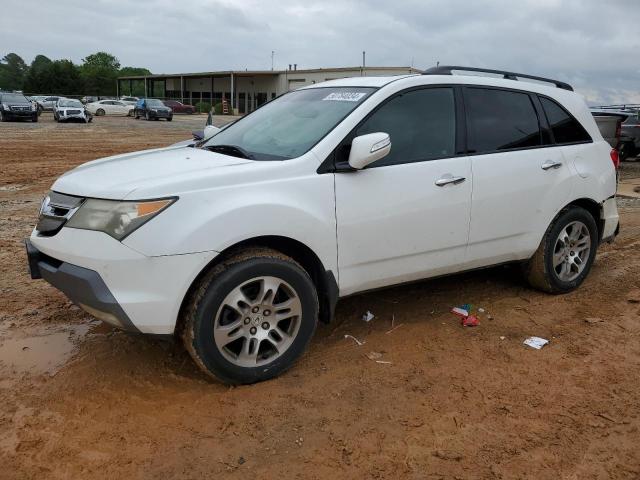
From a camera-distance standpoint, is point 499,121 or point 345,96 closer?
point 345,96

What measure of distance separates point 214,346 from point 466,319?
2.08 m

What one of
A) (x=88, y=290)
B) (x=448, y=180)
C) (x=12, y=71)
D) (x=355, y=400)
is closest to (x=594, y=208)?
(x=448, y=180)

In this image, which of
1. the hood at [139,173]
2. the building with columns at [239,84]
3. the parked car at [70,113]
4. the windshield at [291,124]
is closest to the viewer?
the hood at [139,173]

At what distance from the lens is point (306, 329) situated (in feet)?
11.5

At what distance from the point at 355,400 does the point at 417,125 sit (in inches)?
75.0

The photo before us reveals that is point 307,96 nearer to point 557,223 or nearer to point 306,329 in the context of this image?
point 306,329

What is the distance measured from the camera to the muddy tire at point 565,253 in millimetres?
4770

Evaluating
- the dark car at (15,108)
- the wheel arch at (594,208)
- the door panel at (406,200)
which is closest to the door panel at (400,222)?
the door panel at (406,200)

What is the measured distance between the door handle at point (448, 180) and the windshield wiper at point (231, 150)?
1272mm

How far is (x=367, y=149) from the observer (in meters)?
3.43

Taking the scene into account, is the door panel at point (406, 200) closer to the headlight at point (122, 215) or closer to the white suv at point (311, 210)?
the white suv at point (311, 210)

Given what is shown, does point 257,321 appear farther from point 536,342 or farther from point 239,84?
point 239,84

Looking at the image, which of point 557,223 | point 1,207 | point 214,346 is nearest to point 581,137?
point 557,223

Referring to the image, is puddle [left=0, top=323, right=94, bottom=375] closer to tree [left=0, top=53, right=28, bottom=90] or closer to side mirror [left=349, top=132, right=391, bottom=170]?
side mirror [left=349, top=132, right=391, bottom=170]
